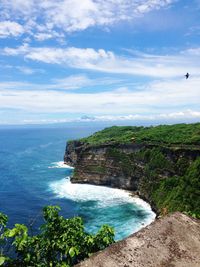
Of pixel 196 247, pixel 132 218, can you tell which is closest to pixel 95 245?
pixel 196 247

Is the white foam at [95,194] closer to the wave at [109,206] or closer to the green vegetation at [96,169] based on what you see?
the wave at [109,206]

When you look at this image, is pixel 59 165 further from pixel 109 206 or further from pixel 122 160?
pixel 109 206

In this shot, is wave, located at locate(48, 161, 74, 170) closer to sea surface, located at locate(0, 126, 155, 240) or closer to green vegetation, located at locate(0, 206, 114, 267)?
sea surface, located at locate(0, 126, 155, 240)

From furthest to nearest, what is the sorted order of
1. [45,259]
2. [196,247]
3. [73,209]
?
[73,209], [45,259], [196,247]

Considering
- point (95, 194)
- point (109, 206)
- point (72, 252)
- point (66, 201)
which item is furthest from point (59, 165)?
point (72, 252)

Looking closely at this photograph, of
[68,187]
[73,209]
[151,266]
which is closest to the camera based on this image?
[151,266]

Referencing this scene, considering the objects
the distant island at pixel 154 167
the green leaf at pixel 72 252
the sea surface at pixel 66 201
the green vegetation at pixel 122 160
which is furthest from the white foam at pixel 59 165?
the green leaf at pixel 72 252

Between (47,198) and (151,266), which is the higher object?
(151,266)

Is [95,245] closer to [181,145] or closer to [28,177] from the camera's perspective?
[181,145]
